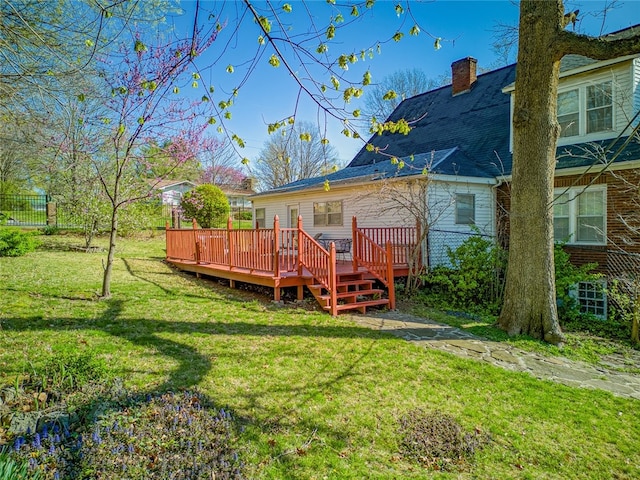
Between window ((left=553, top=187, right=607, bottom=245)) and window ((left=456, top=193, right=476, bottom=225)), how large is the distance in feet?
6.66

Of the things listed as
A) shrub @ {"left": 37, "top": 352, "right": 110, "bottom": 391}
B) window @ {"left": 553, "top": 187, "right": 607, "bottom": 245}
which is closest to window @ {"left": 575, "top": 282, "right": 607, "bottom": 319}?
window @ {"left": 553, "top": 187, "right": 607, "bottom": 245}

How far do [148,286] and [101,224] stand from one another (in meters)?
6.76

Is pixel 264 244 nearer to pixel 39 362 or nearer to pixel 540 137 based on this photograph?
pixel 39 362

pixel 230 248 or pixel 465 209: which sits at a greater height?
pixel 465 209

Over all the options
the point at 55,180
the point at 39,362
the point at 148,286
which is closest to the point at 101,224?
the point at 55,180

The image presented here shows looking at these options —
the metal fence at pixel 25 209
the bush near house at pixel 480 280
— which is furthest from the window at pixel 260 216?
the metal fence at pixel 25 209

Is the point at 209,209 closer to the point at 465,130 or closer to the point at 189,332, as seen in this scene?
the point at 465,130

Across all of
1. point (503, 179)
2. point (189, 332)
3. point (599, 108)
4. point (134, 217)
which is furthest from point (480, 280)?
point (134, 217)

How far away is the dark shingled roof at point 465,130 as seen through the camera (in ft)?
37.8

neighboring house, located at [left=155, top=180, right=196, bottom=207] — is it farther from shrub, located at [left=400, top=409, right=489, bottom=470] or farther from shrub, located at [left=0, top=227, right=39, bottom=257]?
shrub, located at [left=400, top=409, right=489, bottom=470]

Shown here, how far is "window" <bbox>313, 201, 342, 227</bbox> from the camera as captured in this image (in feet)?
42.1

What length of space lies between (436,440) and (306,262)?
4871mm

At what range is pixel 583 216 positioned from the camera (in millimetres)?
9617

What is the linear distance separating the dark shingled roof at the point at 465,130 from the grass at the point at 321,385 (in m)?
6.57
